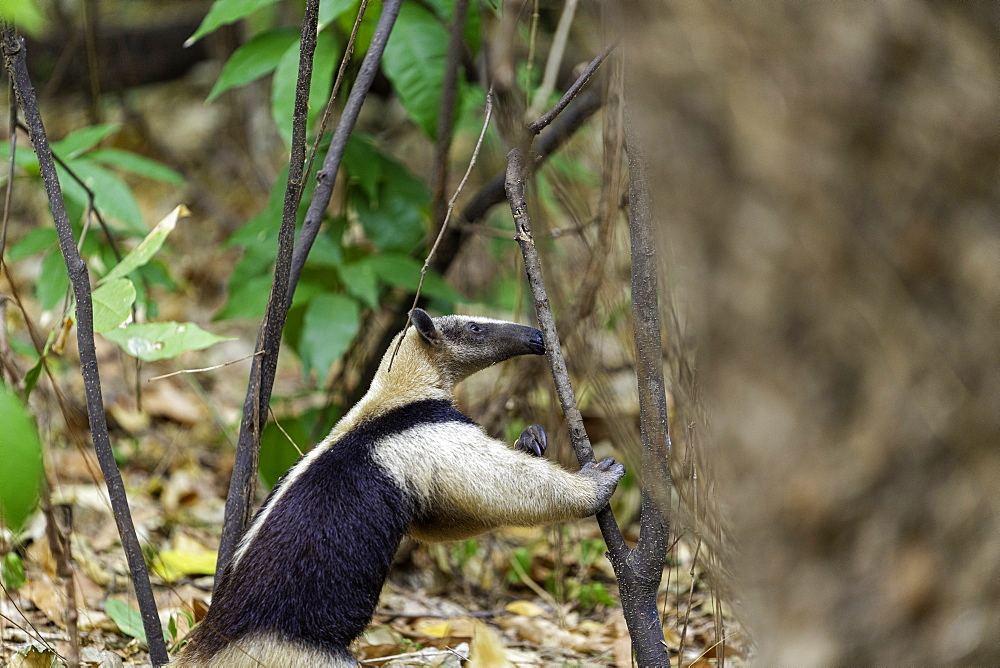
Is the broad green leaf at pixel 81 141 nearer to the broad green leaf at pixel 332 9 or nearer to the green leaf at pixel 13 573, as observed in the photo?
the broad green leaf at pixel 332 9

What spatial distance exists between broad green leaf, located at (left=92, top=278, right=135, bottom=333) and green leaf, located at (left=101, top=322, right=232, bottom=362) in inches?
1.9

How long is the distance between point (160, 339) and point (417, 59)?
218 centimetres

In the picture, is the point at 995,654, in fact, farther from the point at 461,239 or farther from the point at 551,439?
the point at 461,239

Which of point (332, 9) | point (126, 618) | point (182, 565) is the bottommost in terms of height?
point (126, 618)

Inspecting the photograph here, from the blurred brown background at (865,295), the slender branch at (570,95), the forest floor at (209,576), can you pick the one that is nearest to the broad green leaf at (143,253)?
the forest floor at (209,576)

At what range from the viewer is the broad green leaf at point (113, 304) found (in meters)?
3.07

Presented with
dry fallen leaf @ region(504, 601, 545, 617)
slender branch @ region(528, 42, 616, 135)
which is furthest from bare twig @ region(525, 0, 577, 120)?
dry fallen leaf @ region(504, 601, 545, 617)

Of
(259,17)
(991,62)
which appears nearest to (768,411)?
(991,62)

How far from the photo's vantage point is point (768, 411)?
1681 mm

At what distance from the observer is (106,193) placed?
434 centimetres

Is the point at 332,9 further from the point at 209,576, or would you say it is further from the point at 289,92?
the point at 209,576

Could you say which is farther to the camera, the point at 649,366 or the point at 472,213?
the point at 472,213

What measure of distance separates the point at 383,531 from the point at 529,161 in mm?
1421

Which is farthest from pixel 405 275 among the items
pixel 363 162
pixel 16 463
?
pixel 16 463
